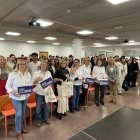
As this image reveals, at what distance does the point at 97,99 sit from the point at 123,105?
81 centimetres

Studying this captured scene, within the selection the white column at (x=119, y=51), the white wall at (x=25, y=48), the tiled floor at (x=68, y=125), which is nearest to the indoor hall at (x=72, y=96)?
the tiled floor at (x=68, y=125)

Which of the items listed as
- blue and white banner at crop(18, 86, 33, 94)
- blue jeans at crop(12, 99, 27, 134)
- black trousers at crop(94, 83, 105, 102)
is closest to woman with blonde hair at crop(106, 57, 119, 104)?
black trousers at crop(94, 83, 105, 102)

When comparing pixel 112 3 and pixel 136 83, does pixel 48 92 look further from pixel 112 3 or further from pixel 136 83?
pixel 136 83

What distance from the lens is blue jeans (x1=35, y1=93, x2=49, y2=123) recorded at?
3191 millimetres

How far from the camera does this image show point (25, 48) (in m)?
12.6

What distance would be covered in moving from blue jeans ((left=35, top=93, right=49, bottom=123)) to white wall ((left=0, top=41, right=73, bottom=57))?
9211mm

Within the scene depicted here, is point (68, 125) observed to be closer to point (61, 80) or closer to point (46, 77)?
point (61, 80)

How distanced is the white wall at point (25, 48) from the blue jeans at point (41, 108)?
921 cm

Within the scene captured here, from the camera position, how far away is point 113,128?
125 inches

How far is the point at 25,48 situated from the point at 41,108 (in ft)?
33.1

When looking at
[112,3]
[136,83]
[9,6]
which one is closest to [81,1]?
[112,3]

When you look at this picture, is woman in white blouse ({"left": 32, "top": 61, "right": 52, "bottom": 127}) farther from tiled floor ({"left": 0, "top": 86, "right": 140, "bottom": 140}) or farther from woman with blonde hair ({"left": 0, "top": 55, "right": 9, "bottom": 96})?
woman with blonde hair ({"left": 0, "top": 55, "right": 9, "bottom": 96})

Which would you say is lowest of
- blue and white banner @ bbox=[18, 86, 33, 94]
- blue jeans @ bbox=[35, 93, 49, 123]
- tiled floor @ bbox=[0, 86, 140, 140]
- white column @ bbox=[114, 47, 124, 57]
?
tiled floor @ bbox=[0, 86, 140, 140]

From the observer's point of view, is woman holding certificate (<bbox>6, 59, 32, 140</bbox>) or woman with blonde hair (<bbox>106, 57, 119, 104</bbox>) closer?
woman holding certificate (<bbox>6, 59, 32, 140</bbox>)
